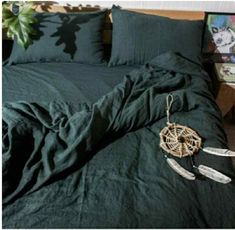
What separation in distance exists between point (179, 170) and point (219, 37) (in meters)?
1.33

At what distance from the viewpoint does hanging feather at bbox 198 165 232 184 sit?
3.92 ft

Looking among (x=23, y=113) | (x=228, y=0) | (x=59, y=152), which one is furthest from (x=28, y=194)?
(x=228, y=0)

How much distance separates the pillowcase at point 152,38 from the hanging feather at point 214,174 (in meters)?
0.94

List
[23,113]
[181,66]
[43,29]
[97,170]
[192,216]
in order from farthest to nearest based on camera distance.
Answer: [43,29]
[181,66]
[23,113]
[97,170]
[192,216]

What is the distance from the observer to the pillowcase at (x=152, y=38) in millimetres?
1978

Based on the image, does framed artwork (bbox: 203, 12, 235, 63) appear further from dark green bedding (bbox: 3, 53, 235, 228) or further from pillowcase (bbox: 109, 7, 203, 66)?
dark green bedding (bbox: 3, 53, 235, 228)

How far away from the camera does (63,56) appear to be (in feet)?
6.61

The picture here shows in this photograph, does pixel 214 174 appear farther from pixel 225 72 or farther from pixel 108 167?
pixel 225 72

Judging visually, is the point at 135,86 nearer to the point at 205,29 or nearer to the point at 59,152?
the point at 59,152

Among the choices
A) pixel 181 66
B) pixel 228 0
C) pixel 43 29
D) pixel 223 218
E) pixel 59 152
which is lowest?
pixel 223 218

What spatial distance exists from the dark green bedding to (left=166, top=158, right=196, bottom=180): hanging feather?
20 mm

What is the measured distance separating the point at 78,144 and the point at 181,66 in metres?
0.90

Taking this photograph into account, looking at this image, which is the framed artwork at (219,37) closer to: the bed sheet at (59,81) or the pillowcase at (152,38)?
the pillowcase at (152,38)

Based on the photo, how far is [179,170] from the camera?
1227 mm
